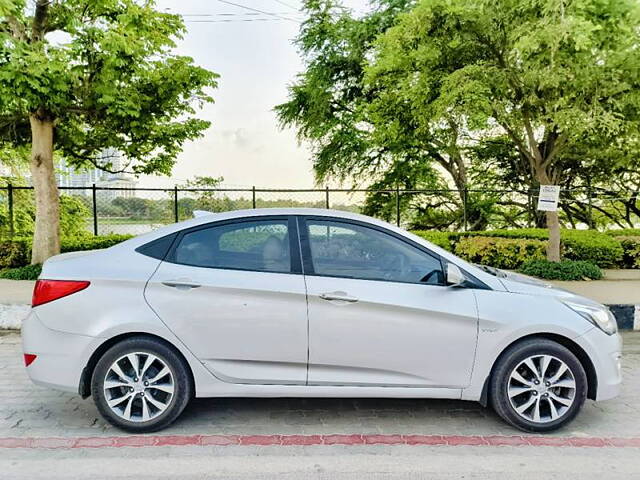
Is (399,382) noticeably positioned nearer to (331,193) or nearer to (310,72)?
(331,193)

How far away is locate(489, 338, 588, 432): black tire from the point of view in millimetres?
3900

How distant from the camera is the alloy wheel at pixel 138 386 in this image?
12.6 feet

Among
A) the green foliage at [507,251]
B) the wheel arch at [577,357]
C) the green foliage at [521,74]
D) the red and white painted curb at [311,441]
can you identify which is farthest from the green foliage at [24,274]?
the wheel arch at [577,357]

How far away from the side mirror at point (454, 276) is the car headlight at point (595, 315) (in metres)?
0.81

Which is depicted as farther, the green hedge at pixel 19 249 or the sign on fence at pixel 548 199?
the green hedge at pixel 19 249

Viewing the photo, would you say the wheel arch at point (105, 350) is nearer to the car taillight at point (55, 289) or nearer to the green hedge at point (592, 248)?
the car taillight at point (55, 289)

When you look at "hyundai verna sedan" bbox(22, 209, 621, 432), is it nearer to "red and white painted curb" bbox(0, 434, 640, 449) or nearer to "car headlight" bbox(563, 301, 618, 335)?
"car headlight" bbox(563, 301, 618, 335)

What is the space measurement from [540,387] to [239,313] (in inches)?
86.6

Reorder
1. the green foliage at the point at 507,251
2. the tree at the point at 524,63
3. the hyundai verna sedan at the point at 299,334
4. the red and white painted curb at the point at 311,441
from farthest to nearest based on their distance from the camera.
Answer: the green foliage at the point at 507,251 → the tree at the point at 524,63 → the hyundai verna sedan at the point at 299,334 → the red and white painted curb at the point at 311,441

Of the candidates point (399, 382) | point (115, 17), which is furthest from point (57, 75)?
point (399, 382)

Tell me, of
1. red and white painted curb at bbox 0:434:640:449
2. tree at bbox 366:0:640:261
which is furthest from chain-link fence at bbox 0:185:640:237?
red and white painted curb at bbox 0:434:640:449

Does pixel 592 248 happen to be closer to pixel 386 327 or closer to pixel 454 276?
pixel 454 276

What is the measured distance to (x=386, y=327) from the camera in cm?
384

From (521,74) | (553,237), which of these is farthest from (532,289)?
(553,237)
